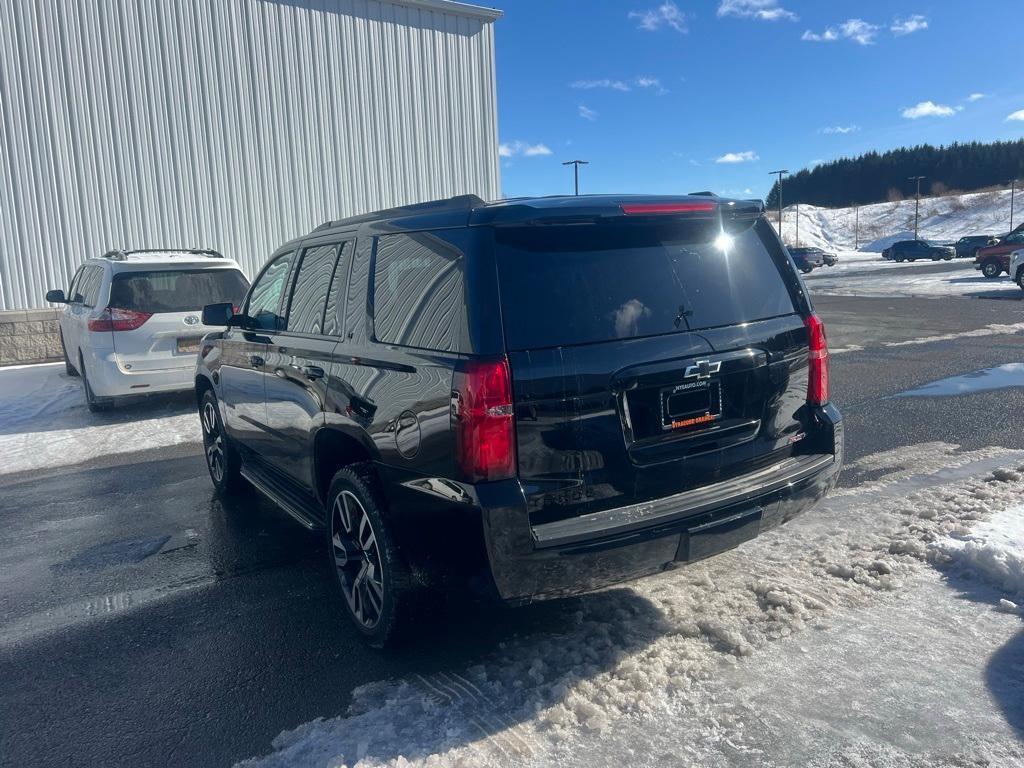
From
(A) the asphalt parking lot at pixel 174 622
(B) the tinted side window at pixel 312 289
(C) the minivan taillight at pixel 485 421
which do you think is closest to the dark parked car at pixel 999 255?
(A) the asphalt parking lot at pixel 174 622

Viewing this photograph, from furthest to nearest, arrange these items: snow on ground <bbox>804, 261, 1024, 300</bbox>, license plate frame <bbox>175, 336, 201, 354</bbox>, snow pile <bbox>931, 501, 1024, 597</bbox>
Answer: snow on ground <bbox>804, 261, 1024, 300</bbox>
license plate frame <bbox>175, 336, 201, 354</bbox>
snow pile <bbox>931, 501, 1024, 597</bbox>

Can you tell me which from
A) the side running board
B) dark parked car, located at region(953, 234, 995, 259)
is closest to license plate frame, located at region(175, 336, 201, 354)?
the side running board

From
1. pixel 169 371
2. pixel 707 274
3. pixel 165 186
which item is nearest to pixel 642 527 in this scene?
pixel 707 274

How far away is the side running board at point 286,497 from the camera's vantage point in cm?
416

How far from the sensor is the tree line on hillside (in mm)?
125312

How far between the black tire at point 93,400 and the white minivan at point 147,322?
1 cm

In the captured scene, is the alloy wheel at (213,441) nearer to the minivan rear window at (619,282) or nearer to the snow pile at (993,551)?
the minivan rear window at (619,282)

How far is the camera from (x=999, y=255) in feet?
99.1

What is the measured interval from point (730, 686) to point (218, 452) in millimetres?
4277

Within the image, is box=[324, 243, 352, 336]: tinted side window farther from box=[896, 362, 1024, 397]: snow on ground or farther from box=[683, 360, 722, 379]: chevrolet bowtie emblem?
box=[896, 362, 1024, 397]: snow on ground

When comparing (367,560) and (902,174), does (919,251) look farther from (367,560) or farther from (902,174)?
(902,174)

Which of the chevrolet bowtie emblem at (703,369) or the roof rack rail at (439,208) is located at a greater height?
the roof rack rail at (439,208)

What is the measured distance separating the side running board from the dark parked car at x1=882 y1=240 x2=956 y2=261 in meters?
60.8

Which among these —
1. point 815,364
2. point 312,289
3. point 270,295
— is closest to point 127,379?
point 270,295
